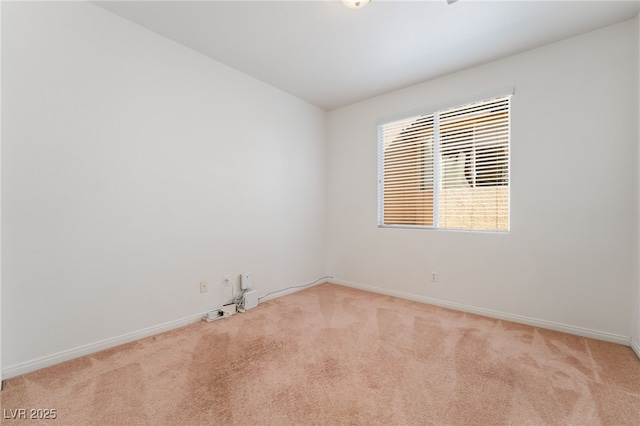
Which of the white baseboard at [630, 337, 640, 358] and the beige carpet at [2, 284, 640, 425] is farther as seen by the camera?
the white baseboard at [630, 337, 640, 358]

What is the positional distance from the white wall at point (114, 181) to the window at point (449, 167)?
5.68 ft

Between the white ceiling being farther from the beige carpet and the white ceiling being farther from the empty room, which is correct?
the beige carpet

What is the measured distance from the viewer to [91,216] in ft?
6.88

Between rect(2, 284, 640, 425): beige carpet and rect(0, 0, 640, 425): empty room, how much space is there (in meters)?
0.02

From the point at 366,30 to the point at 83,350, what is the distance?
3427 millimetres

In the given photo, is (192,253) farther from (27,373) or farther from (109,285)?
(27,373)

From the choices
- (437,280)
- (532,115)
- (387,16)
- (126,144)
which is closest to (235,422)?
(126,144)

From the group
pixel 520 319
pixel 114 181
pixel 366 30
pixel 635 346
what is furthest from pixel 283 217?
pixel 635 346

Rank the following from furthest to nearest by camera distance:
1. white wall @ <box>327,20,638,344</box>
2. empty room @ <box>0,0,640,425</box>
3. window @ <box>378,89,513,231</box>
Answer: window @ <box>378,89,513,231</box> < white wall @ <box>327,20,638,344</box> < empty room @ <box>0,0,640,425</box>

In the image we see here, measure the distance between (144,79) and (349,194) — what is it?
9.03ft

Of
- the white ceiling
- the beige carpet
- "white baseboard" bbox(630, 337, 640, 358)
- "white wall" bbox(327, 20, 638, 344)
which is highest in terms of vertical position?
the white ceiling

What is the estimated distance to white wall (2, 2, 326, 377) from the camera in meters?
1.83

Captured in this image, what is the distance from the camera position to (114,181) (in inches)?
87.1

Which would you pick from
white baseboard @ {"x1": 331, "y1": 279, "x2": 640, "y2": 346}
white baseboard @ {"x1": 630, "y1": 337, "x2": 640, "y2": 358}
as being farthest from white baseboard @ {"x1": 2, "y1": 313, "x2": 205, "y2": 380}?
white baseboard @ {"x1": 630, "y1": 337, "x2": 640, "y2": 358}
